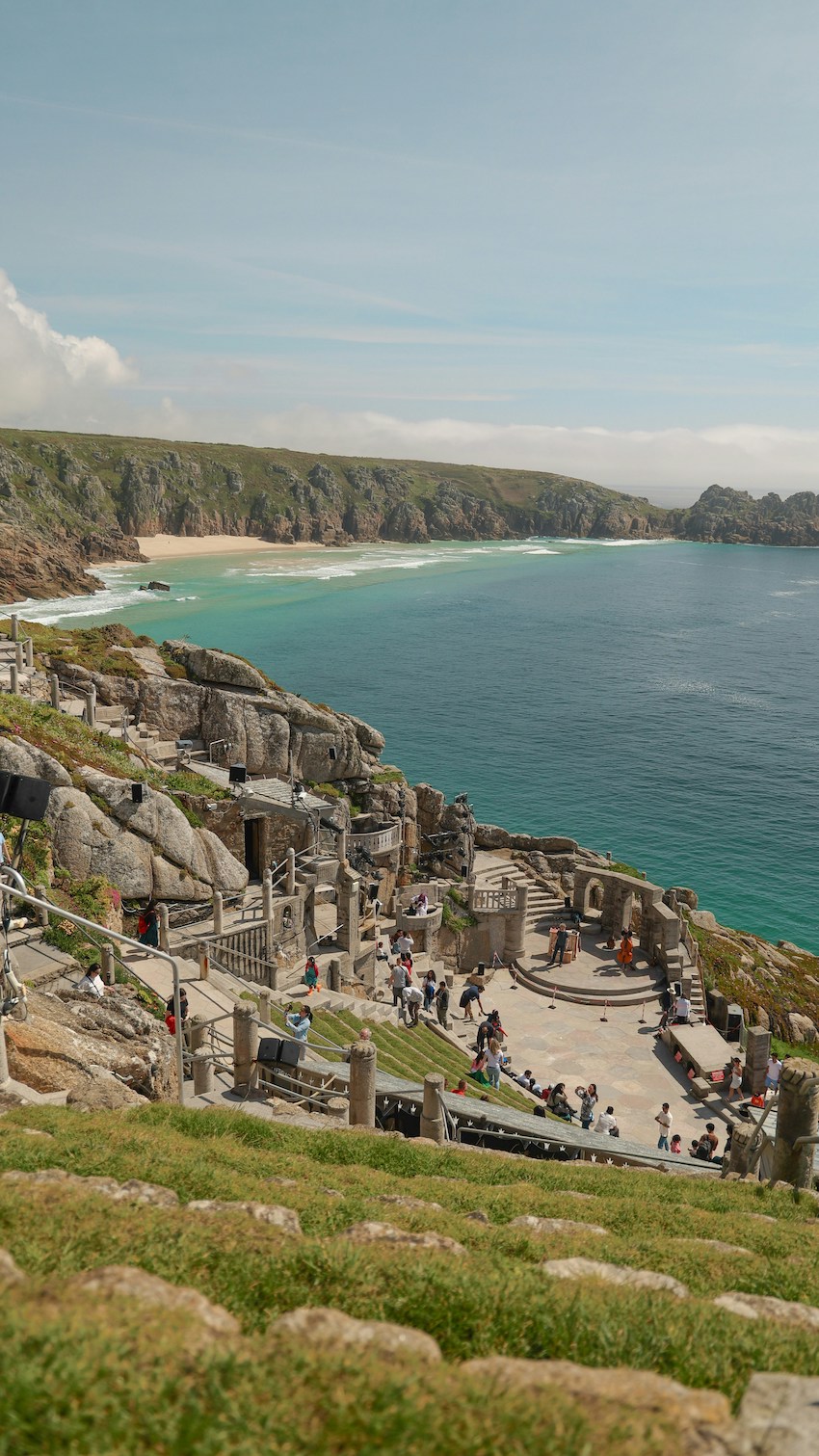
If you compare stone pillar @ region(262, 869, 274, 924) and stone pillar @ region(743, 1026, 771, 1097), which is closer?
stone pillar @ region(262, 869, 274, 924)

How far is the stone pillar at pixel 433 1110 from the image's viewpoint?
15516mm

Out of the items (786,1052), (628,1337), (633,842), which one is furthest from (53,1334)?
(633,842)

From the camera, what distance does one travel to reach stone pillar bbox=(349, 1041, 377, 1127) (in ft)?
Result: 50.5

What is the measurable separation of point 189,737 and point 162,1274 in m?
36.6

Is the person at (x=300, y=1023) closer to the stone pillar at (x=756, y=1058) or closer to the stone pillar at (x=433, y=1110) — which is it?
the stone pillar at (x=433, y=1110)

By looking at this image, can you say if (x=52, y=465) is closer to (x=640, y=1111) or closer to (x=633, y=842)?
(x=633, y=842)

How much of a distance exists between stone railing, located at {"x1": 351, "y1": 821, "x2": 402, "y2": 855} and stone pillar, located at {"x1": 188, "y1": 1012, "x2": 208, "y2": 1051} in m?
17.9

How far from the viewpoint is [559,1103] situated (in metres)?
23.0

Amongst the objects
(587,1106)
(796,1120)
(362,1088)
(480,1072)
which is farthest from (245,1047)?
(587,1106)

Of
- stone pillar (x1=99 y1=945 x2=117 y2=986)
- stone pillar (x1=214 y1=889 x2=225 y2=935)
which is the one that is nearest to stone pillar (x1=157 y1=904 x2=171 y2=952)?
stone pillar (x1=214 y1=889 x2=225 y2=935)

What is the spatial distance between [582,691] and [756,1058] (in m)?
62.8

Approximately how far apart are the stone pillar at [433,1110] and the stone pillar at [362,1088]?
988 millimetres

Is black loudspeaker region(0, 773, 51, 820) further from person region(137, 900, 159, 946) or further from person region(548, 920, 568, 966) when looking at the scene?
person region(548, 920, 568, 966)

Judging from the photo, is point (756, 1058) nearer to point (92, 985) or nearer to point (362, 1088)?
point (362, 1088)
